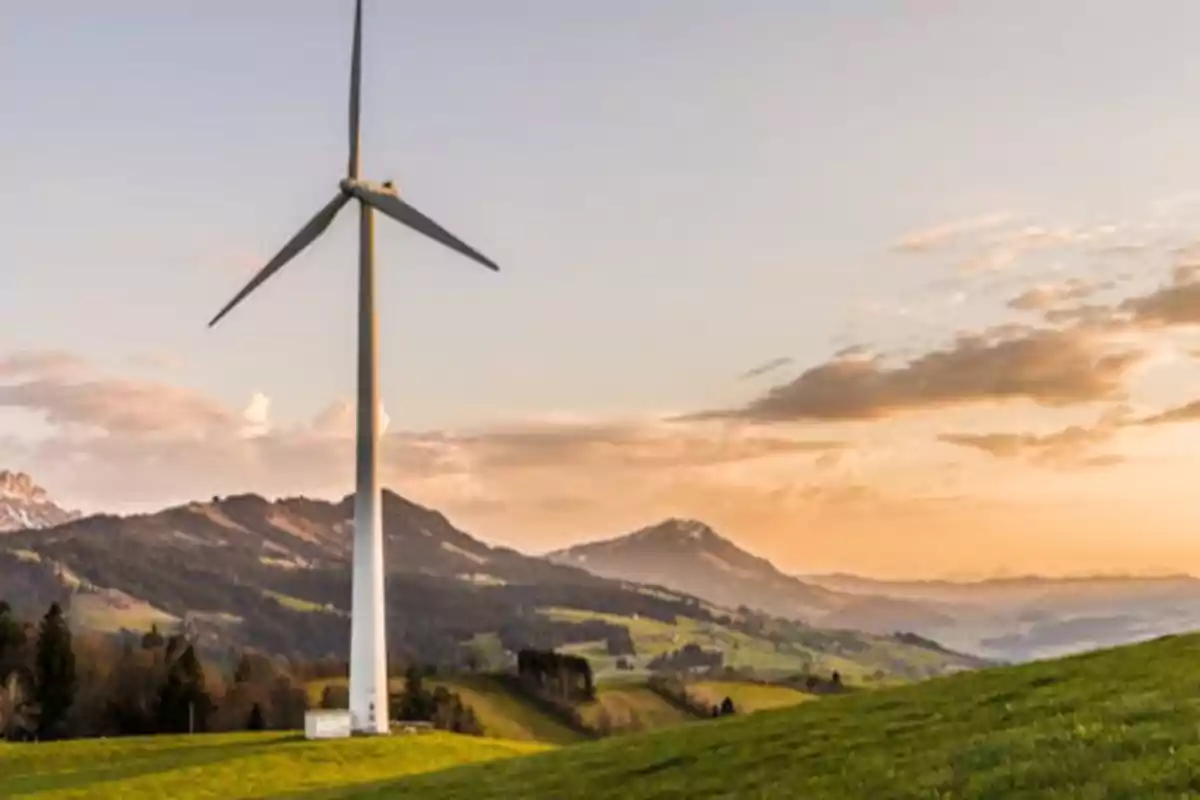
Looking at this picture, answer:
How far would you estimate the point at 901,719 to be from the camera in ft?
132

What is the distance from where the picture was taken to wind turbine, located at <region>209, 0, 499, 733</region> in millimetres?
85188

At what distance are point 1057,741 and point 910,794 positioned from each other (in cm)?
337

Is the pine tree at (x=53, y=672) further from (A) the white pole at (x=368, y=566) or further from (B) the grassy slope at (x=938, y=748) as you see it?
(B) the grassy slope at (x=938, y=748)

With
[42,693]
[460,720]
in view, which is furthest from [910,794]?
[460,720]

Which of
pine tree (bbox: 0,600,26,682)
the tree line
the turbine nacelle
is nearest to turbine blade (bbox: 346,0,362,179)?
the turbine nacelle

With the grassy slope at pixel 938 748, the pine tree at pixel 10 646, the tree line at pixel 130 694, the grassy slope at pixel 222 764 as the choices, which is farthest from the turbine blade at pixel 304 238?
the pine tree at pixel 10 646

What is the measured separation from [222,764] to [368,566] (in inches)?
630

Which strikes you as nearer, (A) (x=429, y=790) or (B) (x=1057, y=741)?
(B) (x=1057, y=741)

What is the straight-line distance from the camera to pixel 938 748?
33062 mm

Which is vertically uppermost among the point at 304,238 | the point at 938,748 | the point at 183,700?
the point at 304,238

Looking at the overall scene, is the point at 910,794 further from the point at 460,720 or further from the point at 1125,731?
the point at 460,720

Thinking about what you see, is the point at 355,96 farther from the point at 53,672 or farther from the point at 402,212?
the point at 53,672

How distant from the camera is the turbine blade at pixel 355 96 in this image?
307 feet

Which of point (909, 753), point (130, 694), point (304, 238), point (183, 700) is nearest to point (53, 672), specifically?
point (183, 700)
